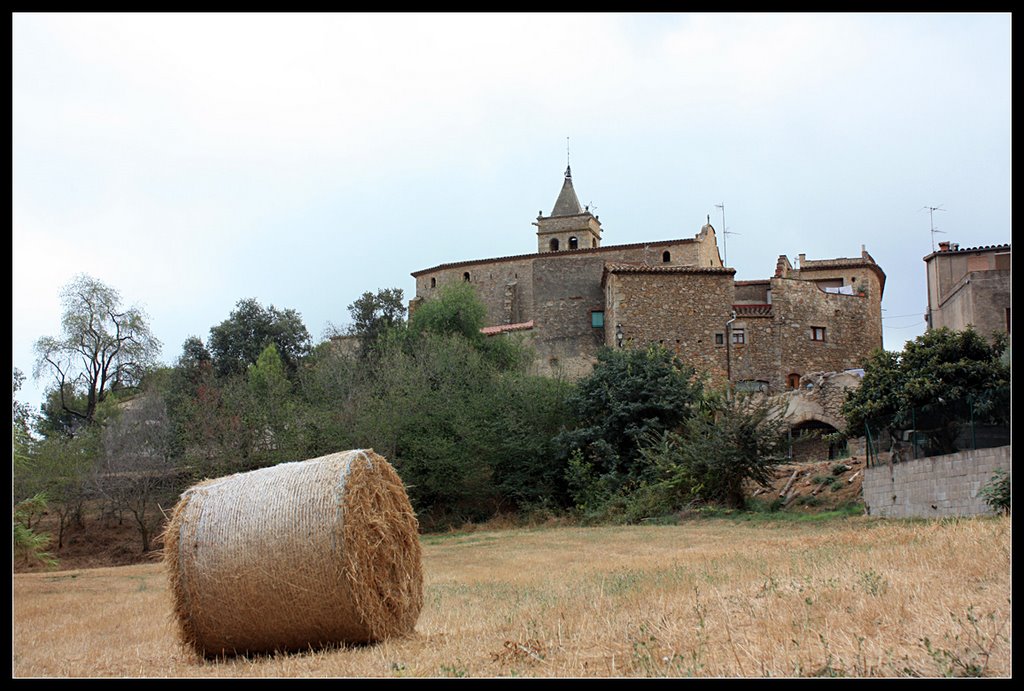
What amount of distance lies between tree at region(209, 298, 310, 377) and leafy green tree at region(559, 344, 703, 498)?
29756 mm

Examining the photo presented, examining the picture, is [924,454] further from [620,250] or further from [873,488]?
[620,250]

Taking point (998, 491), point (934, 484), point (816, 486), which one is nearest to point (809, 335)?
point (816, 486)

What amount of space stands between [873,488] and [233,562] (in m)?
19.8

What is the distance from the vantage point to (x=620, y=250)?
191 feet

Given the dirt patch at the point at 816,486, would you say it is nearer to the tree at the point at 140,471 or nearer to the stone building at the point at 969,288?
the stone building at the point at 969,288

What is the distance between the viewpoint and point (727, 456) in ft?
93.3

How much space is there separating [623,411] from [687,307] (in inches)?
646

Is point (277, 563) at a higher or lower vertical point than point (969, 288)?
lower

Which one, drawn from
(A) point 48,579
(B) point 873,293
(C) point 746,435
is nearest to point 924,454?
(C) point 746,435

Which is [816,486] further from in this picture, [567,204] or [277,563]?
[567,204]

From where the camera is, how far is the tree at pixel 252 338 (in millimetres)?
60969

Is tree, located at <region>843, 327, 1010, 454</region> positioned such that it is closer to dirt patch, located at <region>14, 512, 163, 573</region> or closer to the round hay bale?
the round hay bale

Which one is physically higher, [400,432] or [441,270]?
[441,270]

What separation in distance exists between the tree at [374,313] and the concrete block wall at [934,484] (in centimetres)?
3725
